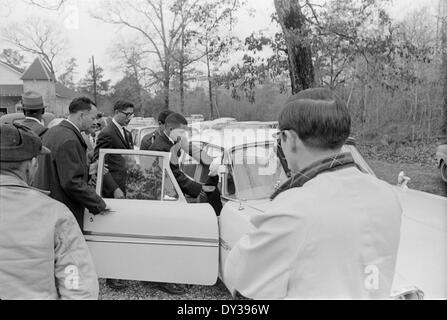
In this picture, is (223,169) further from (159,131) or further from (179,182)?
(159,131)

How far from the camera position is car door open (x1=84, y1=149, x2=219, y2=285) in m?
3.55

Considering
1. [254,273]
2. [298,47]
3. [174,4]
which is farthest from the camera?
[174,4]

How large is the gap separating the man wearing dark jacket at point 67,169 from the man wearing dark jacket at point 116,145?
507 mm

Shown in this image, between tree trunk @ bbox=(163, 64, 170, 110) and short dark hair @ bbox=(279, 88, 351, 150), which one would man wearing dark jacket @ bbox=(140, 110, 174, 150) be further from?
tree trunk @ bbox=(163, 64, 170, 110)

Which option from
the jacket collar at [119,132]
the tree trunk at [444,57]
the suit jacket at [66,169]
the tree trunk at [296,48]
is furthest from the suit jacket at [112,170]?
the tree trunk at [444,57]

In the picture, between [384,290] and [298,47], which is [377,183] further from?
[298,47]

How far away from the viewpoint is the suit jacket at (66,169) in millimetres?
3193

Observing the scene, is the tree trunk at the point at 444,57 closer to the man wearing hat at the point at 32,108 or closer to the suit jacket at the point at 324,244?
the man wearing hat at the point at 32,108

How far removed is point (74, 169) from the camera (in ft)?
10.5

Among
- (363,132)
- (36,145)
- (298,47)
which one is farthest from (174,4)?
(363,132)

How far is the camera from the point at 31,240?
1.54 meters

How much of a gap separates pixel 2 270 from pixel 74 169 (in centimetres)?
175

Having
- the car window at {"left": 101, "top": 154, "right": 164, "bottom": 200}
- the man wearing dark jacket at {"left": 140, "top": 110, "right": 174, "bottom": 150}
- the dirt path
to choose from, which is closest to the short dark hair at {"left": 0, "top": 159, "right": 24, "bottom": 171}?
the car window at {"left": 101, "top": 154, "right": 164, "bottom": 200}

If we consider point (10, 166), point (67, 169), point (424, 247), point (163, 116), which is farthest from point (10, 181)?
point (163, 116)
